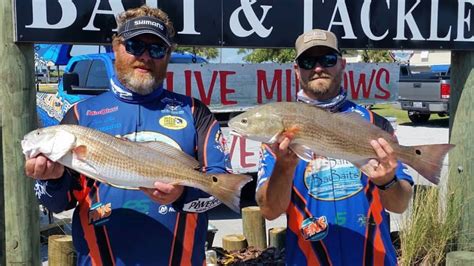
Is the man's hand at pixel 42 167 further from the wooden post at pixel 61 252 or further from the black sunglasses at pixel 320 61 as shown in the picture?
the wooden post at pixel 61 252

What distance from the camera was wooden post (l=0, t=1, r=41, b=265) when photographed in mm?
3793

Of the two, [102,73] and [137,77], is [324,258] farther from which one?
[102,73]

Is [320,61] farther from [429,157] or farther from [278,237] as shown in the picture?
[278,237]

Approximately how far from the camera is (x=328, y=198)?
2.83 m

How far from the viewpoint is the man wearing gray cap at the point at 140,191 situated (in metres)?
2.64

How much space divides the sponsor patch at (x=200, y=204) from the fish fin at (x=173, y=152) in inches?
7.1

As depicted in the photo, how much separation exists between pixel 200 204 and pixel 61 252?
2.50 metres

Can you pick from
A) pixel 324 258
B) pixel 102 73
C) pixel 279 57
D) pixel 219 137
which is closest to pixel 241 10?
pixel 219 137

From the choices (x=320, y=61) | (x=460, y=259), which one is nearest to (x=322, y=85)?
(x=320, y=61)

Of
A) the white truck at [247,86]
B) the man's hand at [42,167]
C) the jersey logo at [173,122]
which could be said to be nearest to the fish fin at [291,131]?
the jersey logo at [173,122]

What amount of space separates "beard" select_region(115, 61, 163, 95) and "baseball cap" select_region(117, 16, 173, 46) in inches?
5.6

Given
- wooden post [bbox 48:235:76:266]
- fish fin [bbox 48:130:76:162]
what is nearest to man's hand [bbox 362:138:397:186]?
fish fin [bbox 48:130:76:162]

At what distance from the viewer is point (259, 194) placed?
283cm

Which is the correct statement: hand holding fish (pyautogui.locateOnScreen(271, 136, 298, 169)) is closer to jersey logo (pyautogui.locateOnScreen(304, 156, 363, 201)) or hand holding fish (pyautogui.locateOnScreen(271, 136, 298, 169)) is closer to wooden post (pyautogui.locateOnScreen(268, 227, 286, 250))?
jersey logo (pyautogui.locateOnScreen(304, 156, 363, 201))
